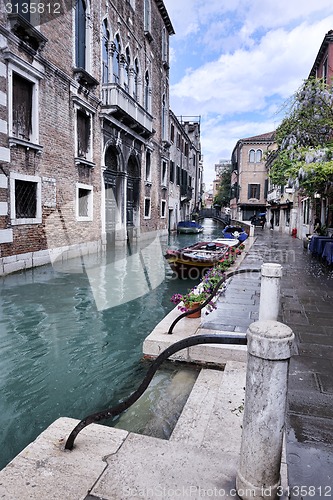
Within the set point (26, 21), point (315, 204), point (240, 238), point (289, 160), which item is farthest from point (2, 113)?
point (315, 204)

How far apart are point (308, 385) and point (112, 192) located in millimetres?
14251

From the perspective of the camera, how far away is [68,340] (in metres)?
5.22

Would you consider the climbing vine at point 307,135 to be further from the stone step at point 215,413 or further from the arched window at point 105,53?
the arched window at point 105,53

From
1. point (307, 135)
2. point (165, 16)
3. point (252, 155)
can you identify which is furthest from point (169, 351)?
point (252, 155)

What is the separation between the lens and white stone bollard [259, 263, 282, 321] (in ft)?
10.5

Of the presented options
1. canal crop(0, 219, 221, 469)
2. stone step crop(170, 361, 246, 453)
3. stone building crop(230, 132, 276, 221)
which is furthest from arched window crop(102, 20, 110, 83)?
stone building crop(230, 132, 276, 221)

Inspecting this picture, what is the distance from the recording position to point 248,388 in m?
1.46

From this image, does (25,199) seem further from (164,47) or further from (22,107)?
(164,47)

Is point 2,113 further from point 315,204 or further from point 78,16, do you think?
point 315,204

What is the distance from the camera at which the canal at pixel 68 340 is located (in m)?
3.44

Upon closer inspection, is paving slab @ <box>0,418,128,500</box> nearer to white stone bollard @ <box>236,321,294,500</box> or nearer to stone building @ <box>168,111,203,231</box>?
white stone bollard @ <box>236,321,294,500</box>

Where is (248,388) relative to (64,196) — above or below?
below

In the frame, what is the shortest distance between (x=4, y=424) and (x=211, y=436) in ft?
6.70

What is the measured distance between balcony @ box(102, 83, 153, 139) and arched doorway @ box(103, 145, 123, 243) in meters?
1.55
